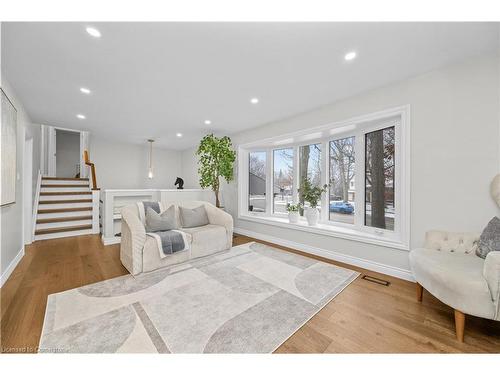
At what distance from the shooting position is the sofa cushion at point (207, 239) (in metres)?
3.02

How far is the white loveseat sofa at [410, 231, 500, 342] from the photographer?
1335mm

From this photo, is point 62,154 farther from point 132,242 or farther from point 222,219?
point 222,219

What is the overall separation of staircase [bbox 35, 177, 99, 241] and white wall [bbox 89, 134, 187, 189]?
0.86 metres

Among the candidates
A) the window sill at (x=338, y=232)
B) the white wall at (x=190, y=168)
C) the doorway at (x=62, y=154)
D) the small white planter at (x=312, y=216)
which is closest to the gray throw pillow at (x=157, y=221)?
the window sill at (x=338, y=232)

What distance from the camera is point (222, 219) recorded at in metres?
3.52

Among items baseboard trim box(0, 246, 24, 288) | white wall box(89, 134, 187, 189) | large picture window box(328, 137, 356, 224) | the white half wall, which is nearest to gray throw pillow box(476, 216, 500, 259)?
the white half wall

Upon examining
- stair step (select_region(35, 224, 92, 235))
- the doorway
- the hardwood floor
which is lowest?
the hardwood floor

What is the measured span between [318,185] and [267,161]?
1328mm

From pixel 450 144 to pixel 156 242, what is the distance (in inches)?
142

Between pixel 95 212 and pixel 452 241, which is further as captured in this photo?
pixel 95 212

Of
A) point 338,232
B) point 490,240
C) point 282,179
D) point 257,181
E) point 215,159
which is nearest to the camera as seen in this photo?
point 490,240

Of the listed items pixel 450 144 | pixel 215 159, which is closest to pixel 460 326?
pixel 450 144

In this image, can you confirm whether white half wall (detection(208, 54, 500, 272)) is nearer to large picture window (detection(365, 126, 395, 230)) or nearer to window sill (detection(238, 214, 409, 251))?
window sill (detection(238, 214, 409, 251))

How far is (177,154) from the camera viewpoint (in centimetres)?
734
